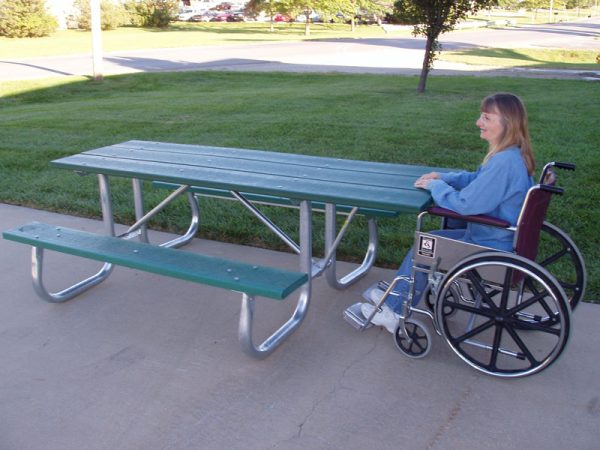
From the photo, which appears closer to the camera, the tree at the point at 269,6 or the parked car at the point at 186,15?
the tree at the point at 269,6

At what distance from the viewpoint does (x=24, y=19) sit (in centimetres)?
3094

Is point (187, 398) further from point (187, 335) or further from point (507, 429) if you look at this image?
point (507, 429)

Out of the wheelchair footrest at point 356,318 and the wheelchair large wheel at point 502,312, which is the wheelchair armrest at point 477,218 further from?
the wheelchair footrest at point 356,318

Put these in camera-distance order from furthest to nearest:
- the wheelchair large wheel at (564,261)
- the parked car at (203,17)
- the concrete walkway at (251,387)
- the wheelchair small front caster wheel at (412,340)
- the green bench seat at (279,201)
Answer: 1. the parked car at (203,17)
2. the green bench seat at (279,201)
3. the wheelchair large wheel at (564,261)
4. the wheelchair small front caster wheel at (412,340)
5. the concrete walkway at (251,387)

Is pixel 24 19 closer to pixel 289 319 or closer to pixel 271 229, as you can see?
pixel 271 229

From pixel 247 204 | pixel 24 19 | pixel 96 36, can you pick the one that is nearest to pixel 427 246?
pixel 247 204

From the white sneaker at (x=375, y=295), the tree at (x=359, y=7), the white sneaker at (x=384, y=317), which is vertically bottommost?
the white sneaker at (x=384, y=317)

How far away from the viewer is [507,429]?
2.64 meters

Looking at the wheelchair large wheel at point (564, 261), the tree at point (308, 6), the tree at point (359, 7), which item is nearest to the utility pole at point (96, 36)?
the wheelchair large wheel at point (564, 261)

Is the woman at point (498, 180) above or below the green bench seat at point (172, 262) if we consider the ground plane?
above

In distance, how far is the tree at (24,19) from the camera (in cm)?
3047

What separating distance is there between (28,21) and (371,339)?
32.4 m

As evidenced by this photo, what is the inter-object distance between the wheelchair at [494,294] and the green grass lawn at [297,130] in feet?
2.86

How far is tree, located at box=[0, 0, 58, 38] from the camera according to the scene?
30.5 m
